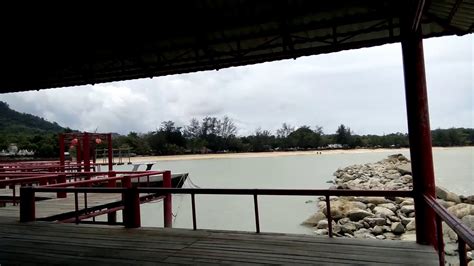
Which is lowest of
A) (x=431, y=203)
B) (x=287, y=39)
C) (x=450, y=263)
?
(x=450, y=263)

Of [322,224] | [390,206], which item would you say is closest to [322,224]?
[322,224]

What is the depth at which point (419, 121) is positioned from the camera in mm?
4289

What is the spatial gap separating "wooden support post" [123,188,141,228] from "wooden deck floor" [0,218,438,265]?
0.27 metres

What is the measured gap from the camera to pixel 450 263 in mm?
8156

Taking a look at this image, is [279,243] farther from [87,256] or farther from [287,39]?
[287,39]

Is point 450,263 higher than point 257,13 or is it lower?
lower

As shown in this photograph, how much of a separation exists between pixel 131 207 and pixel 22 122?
132 metres

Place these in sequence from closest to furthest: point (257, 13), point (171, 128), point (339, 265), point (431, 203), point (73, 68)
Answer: point (431, 203)
point (339, 265)
point (257, 13)
point (73, 68)
point (171, 128)

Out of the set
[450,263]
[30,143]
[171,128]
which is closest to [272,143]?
[171,128]

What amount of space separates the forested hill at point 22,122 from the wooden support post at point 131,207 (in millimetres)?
110375

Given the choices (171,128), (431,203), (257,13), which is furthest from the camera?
(171,128)

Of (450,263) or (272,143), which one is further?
(272,143)

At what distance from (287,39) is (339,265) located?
3.15m

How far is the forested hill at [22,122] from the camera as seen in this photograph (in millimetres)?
105250
